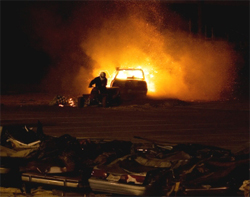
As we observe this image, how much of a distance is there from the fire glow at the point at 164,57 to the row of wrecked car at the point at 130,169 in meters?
18.6

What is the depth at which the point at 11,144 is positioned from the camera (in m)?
6.33

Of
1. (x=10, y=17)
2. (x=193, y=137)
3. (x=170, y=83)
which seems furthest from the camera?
(x=10, y=17)

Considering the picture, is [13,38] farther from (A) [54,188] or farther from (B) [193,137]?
(A) [54,188]

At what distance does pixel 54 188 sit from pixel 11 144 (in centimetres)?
116

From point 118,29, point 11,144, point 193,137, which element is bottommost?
point 193,137

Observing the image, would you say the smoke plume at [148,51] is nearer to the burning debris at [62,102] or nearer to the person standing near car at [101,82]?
the burning debris at [62,102]

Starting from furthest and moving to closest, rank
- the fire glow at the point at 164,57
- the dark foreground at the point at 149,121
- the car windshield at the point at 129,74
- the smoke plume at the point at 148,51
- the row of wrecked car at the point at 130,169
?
the smoke plume at the point at 148,51 → the fire glow at the point at 164,57 → the car windshield at the point at 129,74 → the dark foreground at the point at 149,121 → the row of wrecked car at the point at 130,169

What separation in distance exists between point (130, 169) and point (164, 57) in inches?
881

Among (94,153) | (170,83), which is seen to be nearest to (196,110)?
(170,83)

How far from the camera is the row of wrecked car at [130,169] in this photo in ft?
16.7

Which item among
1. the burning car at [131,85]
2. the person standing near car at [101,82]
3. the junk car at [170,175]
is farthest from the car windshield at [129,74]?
the junk car at [170,175]

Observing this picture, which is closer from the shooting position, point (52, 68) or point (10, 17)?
point (10, 17)

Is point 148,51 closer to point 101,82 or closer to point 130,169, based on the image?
point 101,82

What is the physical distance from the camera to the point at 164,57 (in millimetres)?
27172
